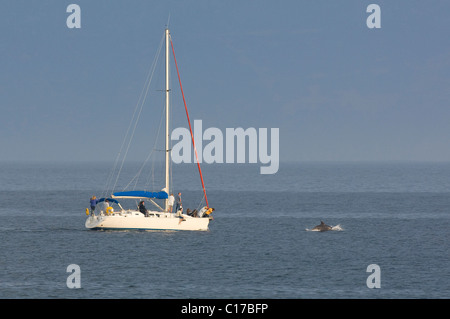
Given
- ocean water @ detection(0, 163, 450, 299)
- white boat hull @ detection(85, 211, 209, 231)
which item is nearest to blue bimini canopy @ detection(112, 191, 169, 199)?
white boat hull @ detection(85, 211, 209, 231)

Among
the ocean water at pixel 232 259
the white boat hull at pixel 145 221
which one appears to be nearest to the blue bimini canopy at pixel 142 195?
the white boat hull at pixel 145 221

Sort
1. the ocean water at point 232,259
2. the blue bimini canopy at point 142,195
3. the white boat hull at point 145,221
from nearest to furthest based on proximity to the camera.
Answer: the ocean water at point 232,259 → the white boat hull at point 145,221 → the blue bimini canopy at point 142,195

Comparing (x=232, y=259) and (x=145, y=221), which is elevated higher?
(x=145, y=221)

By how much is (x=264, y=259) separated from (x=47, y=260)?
15.0m

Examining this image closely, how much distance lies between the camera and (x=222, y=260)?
50594 millimetres

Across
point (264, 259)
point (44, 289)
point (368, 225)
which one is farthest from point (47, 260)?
point (368, 225)

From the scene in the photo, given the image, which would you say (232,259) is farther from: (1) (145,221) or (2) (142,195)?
(2) (142,195)

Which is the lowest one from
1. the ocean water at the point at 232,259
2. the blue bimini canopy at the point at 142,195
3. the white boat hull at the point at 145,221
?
the ocean water at the point at 232,259

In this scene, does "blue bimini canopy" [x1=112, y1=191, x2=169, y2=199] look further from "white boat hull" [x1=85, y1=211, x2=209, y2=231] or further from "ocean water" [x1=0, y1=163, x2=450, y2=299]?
"ocean water" [x1=0, y1=163, x2=450, y2=299]

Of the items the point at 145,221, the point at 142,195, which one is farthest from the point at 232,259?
the point at 142,195

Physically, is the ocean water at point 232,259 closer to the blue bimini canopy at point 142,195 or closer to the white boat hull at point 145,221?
the white boat hull at point 145,221

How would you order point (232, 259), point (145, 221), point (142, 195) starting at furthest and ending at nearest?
1. point (142, 195)
2. point (145, 221)
3. point (232, 259)
